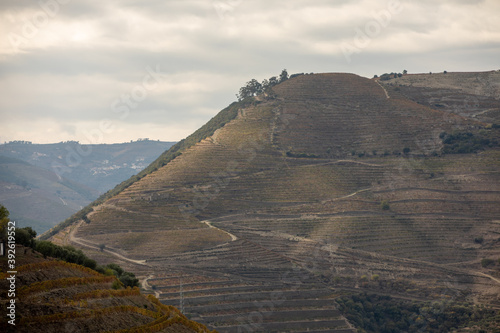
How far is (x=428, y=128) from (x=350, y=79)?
30779mm

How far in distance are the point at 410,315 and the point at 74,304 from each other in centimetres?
4911

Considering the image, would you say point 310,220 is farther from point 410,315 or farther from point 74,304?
point 74,304

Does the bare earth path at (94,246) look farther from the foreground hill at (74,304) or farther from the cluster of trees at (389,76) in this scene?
the cluster of trees at (389,76)

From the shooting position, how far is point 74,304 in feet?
87.0

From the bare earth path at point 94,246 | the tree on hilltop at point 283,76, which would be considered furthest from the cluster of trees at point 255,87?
the bare earth path at point 94,246

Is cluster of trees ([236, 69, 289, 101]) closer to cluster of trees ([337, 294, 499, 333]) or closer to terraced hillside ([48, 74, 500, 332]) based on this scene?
terraced hillside ([48, 74, 500, 332])

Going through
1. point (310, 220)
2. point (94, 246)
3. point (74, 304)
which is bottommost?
point (94, 246)

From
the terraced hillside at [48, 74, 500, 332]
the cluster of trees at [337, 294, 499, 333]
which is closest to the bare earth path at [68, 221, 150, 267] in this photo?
the terraced hillside at [48, 74, 500, 332]

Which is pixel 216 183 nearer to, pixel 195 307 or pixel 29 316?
pixel 195 307

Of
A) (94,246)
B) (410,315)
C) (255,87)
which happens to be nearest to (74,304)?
(410,315)

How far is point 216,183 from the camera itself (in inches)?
3583

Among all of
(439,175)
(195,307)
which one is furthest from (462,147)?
(195,307)

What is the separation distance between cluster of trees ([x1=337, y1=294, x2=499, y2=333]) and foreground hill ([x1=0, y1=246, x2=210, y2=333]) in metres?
36.1

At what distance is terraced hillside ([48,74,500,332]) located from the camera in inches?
2606
